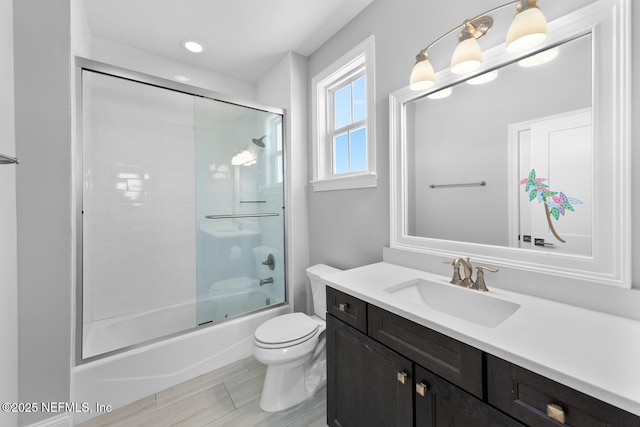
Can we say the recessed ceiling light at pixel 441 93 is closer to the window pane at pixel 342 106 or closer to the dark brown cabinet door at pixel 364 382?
the window pane at pixel 342 106

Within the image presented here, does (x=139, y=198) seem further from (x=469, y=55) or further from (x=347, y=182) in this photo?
(x=469, y=55)

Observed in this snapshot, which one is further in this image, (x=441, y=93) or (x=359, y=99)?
(x=359, y=99)

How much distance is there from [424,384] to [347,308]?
1.36ft

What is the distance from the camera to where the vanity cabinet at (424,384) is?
0.59 m

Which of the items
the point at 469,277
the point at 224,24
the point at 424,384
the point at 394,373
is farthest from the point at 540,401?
the point at 224,24

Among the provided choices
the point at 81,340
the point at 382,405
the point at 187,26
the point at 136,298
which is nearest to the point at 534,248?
the point at 382,405

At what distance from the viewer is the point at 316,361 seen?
5.67 ft

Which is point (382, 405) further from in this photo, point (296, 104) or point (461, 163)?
point (296, 104)

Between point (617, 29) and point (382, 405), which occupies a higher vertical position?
point (617, 29)

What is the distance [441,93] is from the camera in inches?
52.8

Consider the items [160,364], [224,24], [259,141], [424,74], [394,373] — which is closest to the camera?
[394,373]

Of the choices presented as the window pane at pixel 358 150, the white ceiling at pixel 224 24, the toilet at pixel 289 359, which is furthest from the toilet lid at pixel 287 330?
the white ceiling at pixel 224 24

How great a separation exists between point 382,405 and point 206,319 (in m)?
1.52

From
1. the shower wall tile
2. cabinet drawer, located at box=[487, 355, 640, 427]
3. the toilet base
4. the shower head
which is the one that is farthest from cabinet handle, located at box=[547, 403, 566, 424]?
the shower wall tile
